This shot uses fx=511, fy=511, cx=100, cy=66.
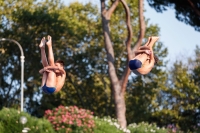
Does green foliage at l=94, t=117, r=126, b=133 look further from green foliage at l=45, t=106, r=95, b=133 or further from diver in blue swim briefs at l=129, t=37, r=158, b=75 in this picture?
diver in blue swim briefs at l=129, t=37, r=158, b=75

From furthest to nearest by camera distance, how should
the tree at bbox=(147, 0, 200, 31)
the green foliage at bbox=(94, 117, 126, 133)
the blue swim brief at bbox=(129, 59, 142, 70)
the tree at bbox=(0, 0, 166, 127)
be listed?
the tree at bbox=(0, 0, 166, 127) < the tree at bbox=(147, 0, 200, 31) < the green foliage at bbox=(94, 117, 126, 133) < the blue swim brief at bbox=(129, 59, 142, 70)

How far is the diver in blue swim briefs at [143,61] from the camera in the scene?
3381 mm

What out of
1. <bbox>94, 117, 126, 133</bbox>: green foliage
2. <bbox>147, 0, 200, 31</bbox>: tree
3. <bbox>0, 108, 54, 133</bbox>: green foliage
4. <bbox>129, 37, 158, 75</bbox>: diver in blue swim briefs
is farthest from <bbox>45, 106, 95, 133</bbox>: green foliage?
<bbox>129, 37, 158, 75</bbox>: diver in blue swim briefs

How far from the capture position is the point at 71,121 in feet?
41.0

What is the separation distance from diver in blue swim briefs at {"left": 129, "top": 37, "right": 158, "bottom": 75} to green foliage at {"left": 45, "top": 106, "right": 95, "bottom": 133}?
8.95 meters

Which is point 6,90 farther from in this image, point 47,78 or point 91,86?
point 47,78

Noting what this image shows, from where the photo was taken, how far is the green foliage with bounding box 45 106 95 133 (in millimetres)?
12388

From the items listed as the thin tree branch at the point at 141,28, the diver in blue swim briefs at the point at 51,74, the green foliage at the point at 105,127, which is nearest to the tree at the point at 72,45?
the thin tree branch at the point at 141,28

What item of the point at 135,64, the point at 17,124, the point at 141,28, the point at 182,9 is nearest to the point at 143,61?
the point at 135,64

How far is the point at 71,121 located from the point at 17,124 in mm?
1417

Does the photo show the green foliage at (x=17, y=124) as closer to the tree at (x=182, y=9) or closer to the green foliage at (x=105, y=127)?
the green foliage at (x=105, y=127)

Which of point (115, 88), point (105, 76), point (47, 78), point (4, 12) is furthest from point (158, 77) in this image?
point (47, 78)

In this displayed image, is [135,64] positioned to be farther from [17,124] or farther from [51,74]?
[17,124]

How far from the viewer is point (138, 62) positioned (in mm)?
3383
